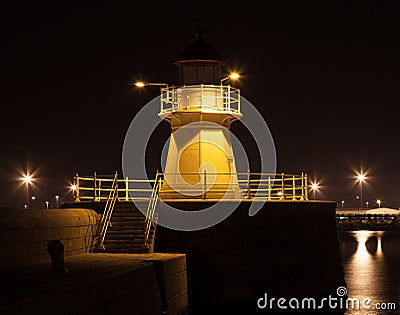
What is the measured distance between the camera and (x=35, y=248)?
21.1 m

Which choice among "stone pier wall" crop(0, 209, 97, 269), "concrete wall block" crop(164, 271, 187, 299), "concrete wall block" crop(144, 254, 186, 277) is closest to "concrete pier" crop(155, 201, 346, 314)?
"concrete wall block" crop(144, 254, 186, 277)

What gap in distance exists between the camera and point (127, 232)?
81.1ft

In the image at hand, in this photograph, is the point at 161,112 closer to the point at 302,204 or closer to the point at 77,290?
the point at 302,204

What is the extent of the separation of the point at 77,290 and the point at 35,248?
650 cm

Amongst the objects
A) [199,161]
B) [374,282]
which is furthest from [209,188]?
[374,282]

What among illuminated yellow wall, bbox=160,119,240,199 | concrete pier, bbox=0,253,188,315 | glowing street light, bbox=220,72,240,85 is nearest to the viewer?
concrete pier, bbox=0,253,188,315

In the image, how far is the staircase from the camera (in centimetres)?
2403

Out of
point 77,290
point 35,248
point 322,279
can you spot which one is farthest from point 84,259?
point 322,279

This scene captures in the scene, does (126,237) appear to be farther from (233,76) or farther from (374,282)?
(374,282)

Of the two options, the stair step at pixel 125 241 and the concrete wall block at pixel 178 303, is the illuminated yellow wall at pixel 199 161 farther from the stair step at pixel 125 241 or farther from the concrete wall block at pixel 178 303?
the concrete wall block at pixel 178 303

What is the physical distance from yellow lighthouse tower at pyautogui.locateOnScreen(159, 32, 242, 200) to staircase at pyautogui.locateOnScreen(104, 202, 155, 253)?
13.5ft

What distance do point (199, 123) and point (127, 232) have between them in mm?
6812

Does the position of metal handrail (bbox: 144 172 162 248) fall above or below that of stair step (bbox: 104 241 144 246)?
above

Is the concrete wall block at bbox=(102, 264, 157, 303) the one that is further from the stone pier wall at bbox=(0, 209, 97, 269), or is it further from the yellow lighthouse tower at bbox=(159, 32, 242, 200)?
the yellow lighthouse tower at bbox=(159, 32, 242, 200)
